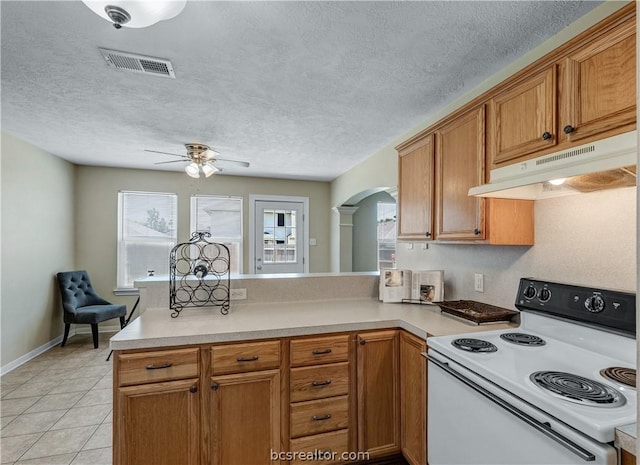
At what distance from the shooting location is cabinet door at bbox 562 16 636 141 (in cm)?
112

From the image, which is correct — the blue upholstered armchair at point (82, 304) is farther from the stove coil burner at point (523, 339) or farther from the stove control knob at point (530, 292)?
the stove control knob at point (530, 292)

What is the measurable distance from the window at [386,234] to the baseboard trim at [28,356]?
4954 mm

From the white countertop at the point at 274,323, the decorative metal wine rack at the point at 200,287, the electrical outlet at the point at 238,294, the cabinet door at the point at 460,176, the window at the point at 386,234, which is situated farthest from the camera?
the window at the point at 386,234

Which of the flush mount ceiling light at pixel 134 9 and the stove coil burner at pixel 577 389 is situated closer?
the stove coil burner at pixel 577 389

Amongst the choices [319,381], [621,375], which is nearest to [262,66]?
[319,381]

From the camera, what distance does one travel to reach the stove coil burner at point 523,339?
151 centimetres

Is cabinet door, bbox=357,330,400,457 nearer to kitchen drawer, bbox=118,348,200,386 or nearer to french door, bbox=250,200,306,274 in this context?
kitchen drawer, bbox=118,348,200,386

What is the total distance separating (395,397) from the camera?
195 centimetres

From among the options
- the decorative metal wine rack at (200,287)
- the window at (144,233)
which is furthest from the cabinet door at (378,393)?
the window at (144,233)

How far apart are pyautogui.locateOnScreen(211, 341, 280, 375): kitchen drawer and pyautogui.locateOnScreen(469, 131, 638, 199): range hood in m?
1.38

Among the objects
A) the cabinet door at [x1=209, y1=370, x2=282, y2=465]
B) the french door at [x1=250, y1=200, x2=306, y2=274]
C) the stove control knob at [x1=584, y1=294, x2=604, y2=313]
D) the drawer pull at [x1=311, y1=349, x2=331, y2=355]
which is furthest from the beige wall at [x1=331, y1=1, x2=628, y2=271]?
the cabinet door at [x1=209, y1=370, x2=282, y2=465]

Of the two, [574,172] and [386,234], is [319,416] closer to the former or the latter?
[574,172]

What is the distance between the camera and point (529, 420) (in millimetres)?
1042

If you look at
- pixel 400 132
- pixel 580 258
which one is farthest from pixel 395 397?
pixel 400 132
